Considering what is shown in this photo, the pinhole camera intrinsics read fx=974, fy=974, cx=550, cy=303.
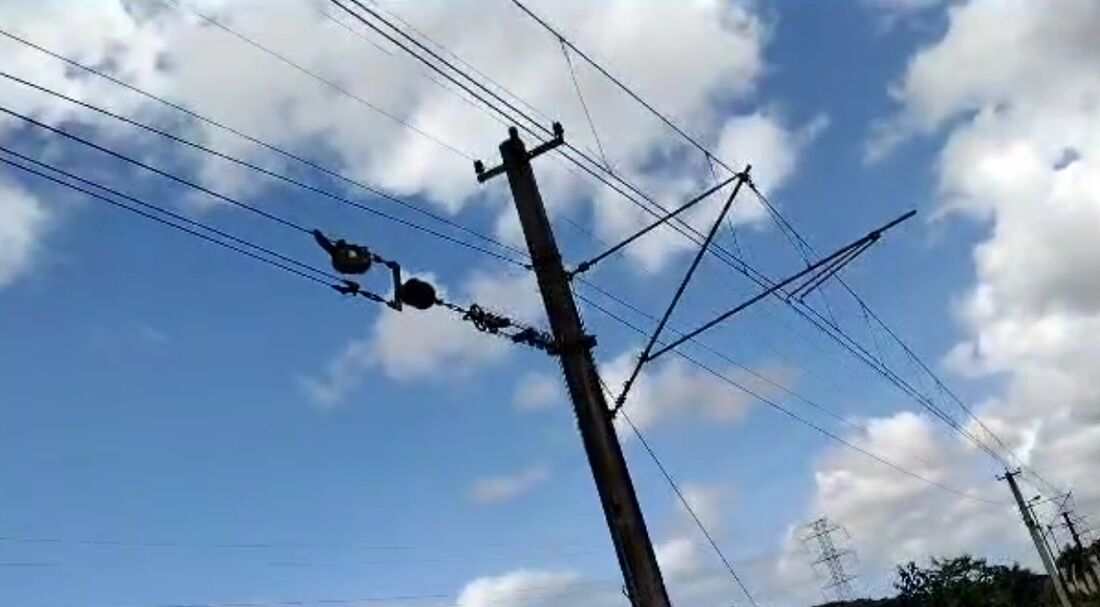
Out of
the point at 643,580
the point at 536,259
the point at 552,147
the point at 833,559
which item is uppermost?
the point at 833,559

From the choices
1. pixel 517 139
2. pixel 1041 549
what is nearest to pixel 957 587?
pixel 1041 549

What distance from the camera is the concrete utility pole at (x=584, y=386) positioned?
11.5m

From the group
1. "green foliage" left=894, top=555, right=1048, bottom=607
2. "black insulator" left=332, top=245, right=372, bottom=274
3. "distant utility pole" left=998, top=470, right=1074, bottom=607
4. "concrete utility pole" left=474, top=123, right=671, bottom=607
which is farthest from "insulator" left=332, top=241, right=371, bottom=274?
"green foliage" left=894, top=555, right=1048, bottom=607

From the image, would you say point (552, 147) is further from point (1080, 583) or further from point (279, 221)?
point (1080, 583)

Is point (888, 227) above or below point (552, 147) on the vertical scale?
below

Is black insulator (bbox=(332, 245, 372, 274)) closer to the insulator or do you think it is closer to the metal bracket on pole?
the insulator

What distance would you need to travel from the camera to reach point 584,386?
12453 mm

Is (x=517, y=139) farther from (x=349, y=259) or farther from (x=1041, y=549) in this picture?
(x=1041, y=549)

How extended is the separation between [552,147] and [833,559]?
90.7m

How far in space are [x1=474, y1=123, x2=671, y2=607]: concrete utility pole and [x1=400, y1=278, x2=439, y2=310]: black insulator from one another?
249 centimetres

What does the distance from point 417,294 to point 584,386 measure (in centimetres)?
288

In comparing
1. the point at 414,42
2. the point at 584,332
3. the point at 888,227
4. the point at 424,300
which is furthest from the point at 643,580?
the point at 414,42

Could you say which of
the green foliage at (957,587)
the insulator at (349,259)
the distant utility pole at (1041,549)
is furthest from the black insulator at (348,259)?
the green foliage at (957,587)

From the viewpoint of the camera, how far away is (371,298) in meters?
10.2
